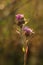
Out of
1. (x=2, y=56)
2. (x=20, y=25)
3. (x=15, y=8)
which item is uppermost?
(x=15, y=8)

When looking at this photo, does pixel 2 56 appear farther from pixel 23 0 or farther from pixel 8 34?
pixel 23 0

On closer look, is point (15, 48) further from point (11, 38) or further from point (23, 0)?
point (23, 0)

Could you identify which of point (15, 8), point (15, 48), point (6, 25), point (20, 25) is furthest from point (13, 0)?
point (20, 25)

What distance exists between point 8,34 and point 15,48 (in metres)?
0.20

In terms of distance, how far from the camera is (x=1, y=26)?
10.8 ft

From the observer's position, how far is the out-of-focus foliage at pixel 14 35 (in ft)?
9.98

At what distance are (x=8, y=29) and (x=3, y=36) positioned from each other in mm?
108

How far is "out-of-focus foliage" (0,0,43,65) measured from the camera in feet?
9.98

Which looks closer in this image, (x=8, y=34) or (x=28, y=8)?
(x=8, y=34)

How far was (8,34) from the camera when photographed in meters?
3.27

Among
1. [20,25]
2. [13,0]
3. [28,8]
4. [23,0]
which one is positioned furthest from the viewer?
[28,8]

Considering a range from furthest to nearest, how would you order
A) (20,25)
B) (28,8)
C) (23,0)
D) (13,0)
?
1. (28,8)
2. (23,0)
3. (13,0)
4. (20,25)

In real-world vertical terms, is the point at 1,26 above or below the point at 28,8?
below

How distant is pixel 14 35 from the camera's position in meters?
3.32
